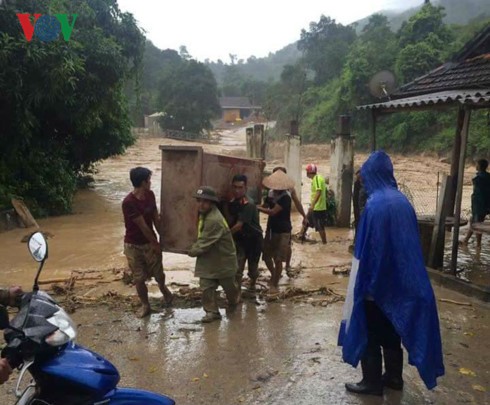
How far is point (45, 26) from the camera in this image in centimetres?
1055

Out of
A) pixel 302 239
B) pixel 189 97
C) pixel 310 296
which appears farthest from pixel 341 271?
pixel 189 97

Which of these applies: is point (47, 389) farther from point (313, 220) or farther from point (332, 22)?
point (332, 22)

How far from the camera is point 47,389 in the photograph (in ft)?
6.33

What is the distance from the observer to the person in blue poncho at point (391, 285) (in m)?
3.18

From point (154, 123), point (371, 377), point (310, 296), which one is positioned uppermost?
point (154, 123)

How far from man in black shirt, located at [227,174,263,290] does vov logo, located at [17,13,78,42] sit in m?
7.22

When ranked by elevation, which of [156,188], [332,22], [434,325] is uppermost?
[332,22]

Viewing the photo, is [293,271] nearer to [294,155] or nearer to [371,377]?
[371,377]

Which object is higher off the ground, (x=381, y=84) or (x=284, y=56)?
(x=284, y=56)

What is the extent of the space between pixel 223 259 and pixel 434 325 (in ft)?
8.14

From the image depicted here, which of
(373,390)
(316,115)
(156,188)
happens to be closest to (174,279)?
(373,390)

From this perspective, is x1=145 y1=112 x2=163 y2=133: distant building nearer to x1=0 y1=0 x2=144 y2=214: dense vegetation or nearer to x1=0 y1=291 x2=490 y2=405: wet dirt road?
x1=0 y1=0 x2=144 y2=214: dense vegetation

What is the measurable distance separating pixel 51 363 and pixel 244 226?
3.93 m

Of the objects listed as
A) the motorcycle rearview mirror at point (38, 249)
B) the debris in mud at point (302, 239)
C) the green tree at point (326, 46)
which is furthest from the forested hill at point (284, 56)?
the motorcycle rearview mirror at point (38, 249)
